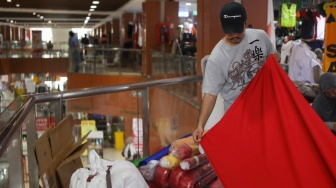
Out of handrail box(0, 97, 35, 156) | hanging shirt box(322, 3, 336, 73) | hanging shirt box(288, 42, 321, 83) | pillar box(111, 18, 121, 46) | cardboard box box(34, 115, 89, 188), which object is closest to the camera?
handrail box(0, 97, 35, 156)

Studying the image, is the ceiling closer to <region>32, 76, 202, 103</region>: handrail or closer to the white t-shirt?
<region>32, 76, 202, 103</region>: handrail

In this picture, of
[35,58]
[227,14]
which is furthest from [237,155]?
[35,58]

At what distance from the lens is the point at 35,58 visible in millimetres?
26484

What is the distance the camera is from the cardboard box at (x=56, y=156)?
98.0 inches

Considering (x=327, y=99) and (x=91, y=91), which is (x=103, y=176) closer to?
(x=91, y=91)

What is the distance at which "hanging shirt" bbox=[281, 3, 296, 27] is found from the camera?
7930mm

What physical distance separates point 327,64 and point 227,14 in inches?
68.9

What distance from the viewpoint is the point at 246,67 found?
9.80ft

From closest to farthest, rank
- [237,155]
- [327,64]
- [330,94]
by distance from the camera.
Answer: [237,155]
[330,94]
[327,64]

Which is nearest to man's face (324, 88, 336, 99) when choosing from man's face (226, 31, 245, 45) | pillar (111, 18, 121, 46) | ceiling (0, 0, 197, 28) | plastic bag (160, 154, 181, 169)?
man's face (226, 31, 245, 45)

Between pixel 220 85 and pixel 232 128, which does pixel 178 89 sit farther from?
pixel 232 128

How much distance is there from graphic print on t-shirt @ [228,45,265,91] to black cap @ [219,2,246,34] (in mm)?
227

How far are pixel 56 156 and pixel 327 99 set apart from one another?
2.09 meters

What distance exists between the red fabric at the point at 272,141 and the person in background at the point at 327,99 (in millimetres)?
1017
